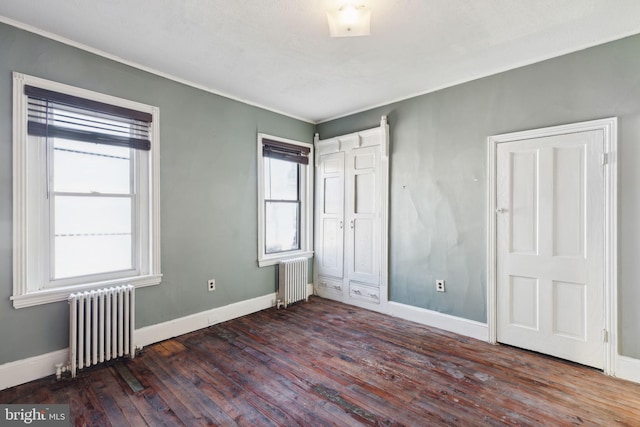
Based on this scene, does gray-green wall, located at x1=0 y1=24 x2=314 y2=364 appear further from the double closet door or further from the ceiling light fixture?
the ceiling light fixture

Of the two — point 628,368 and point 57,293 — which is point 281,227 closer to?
point 57,293

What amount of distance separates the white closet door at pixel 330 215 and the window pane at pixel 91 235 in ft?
8.13

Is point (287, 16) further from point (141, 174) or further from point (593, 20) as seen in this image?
point (593, 20)

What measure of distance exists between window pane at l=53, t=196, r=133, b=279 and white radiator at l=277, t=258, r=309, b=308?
1787 mm

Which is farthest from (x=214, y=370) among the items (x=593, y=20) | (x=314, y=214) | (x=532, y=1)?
(x=593, y=20)

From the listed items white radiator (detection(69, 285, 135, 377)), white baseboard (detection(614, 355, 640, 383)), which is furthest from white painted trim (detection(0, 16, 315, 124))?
white baseboard (detection(614, 355, 640, 383))

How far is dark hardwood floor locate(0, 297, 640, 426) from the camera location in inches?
77.3

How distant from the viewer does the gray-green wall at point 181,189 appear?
2266mm

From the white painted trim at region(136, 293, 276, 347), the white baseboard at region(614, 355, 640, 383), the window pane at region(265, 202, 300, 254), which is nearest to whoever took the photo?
the white baseboard at region(614, 355, 640, 383)

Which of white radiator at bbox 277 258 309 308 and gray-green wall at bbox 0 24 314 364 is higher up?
gray-green wall at bbox 0 24 314 364

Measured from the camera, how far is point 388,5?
2.02m

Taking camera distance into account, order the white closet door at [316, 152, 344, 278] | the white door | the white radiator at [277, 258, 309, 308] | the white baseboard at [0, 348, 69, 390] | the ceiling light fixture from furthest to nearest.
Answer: the white closet door at [316, 152, 344, 278], the white radiator at [277, 258, 309, 308], the white door, the white baseboard at [0, 348, 69, 390], the ceiling light fixture

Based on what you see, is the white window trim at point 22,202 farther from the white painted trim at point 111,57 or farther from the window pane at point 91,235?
the white painted trim at point 111,57

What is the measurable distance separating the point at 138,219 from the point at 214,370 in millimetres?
1576
